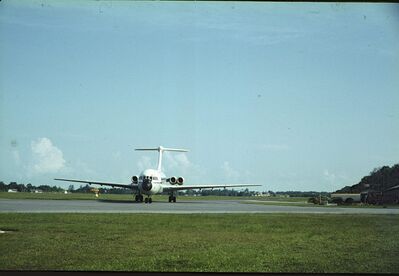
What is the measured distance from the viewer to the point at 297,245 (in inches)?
460

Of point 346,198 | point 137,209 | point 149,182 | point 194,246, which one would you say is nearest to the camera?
point 194,246

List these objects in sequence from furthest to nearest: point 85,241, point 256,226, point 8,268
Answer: point 256,226, point 85,241, point 8,268

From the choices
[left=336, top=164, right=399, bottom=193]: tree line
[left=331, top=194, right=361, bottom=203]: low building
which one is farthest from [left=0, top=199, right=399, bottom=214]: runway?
[left=331, top=194, right=361, bottom=203]: low building

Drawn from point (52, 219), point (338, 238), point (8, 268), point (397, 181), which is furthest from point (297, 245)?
point (397, 181)

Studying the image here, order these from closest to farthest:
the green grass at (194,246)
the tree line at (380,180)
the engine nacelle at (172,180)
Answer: the green grass at (194,246), the tree line at (380,180), the engine nacelle at (172,180)

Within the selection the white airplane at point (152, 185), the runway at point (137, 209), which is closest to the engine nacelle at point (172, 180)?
the white airplane at point (152, 185)

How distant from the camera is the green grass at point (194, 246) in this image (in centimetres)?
921

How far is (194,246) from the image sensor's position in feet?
37.0

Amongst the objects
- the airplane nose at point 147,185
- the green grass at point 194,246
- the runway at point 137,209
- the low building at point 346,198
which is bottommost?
the green grass at point 194,246

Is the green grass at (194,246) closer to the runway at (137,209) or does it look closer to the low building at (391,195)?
the runway at (137,209)

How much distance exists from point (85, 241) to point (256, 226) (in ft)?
19.7

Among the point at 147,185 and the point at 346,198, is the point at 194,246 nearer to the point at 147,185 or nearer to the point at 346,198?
the point at 147,185

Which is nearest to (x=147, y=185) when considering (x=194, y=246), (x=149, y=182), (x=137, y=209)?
(x=149, y=182)

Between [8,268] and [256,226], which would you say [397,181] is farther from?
[8,268]
